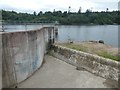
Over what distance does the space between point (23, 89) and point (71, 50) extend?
6219 mm

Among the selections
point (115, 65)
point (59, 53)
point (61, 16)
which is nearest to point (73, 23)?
point (61, 16)

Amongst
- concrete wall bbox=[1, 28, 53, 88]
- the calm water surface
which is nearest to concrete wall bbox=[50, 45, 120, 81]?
concrete wall bbox=[1, 28, 53, 88]

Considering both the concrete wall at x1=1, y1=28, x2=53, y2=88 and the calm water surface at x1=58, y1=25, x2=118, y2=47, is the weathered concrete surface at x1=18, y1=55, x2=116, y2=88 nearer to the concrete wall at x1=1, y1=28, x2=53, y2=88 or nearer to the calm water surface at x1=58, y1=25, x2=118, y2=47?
the concrete wall at x1=1, y1=28, x2=53, y2=88

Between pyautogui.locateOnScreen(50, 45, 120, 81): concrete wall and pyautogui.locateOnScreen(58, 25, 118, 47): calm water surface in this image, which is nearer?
pyautogui.locateOnScreen(50, 45, 120, 81): concrete wall

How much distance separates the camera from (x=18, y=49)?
1160 cm

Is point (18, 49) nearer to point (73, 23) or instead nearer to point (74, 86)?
point (74, 86)

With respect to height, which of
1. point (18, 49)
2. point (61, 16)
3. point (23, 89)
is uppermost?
point (61, 16)

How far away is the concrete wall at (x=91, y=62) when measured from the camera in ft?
40.4

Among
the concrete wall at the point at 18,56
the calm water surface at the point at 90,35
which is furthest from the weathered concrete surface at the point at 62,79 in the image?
the calm water surface at the point at 90,35

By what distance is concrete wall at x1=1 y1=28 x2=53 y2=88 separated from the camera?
10.7m

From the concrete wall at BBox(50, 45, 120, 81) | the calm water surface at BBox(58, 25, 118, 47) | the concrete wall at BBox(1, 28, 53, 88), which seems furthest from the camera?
the calm water surface at BBox(58, 25, 118, 47)

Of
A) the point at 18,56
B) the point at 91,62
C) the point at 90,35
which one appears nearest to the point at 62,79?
the point at 91,62

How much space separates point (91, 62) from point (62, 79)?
8.35 feet

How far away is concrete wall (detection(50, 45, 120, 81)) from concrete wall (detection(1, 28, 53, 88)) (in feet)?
10.4
